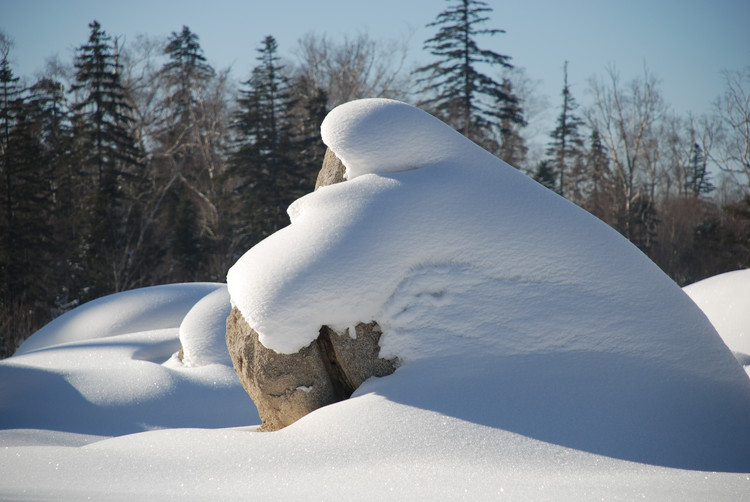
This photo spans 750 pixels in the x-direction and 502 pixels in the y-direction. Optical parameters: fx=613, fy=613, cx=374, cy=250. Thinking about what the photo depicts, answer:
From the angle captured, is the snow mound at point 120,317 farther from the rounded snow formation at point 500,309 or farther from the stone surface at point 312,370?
the rounded snow formation at point 500,309

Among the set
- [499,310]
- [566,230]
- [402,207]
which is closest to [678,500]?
[499,310]

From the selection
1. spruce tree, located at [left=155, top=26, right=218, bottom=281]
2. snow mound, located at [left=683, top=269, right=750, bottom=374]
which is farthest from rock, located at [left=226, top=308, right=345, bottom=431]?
spruce tree, located at [left=155, top=26, right=218, bottom=281]

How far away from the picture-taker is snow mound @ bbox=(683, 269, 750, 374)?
6215 millimetres

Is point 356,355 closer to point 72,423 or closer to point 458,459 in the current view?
point 458,459

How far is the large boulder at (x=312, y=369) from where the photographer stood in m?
3.87

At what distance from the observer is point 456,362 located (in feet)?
12.2

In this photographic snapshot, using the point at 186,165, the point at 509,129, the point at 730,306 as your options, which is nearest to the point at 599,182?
the point at 509,129

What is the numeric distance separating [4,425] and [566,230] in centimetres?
528

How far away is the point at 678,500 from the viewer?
2.61m

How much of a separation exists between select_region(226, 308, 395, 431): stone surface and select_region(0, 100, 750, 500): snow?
0.13 metres

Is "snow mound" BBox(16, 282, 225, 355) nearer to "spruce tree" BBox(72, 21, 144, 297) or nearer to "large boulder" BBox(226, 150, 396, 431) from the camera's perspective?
"large boulder" BBox(226, 150, 396, 431)

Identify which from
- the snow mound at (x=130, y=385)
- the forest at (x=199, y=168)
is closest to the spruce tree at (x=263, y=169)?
the forest at (x=199, y=168)

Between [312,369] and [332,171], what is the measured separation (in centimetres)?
154

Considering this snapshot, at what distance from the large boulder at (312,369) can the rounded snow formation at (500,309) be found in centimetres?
11
